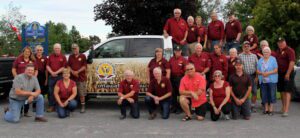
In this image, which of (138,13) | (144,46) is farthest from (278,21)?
(144,46)

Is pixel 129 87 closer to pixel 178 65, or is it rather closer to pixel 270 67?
pixel 178 65

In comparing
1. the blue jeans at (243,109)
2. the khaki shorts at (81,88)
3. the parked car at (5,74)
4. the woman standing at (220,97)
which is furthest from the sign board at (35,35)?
the blue jeans at (243,109)

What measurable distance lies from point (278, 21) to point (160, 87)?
99.5 feet

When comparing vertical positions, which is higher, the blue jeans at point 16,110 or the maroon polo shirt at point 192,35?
the maroon polo shirt at point 192,35

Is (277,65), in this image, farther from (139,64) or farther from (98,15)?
(98,15)

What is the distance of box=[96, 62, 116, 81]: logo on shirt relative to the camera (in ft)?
33.3

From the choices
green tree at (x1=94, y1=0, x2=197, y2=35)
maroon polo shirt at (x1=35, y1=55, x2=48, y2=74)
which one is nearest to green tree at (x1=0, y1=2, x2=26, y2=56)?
green tree at (x1=94, y1=0, x2=197, y2=35)

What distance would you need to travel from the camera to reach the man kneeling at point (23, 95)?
8656 mm

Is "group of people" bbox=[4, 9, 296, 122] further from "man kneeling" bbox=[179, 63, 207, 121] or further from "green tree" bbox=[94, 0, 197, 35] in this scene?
"green tree" bbox=[94, 0, 197, 35]

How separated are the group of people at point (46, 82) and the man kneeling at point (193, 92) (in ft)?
8.36

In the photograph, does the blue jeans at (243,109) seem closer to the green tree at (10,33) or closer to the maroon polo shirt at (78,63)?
the maroon polo shirt at (78,63)

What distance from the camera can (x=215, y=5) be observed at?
173 ft

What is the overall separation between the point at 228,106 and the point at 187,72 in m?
1.16

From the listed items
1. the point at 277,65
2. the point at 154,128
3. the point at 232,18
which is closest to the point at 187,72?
the point at 154,128
